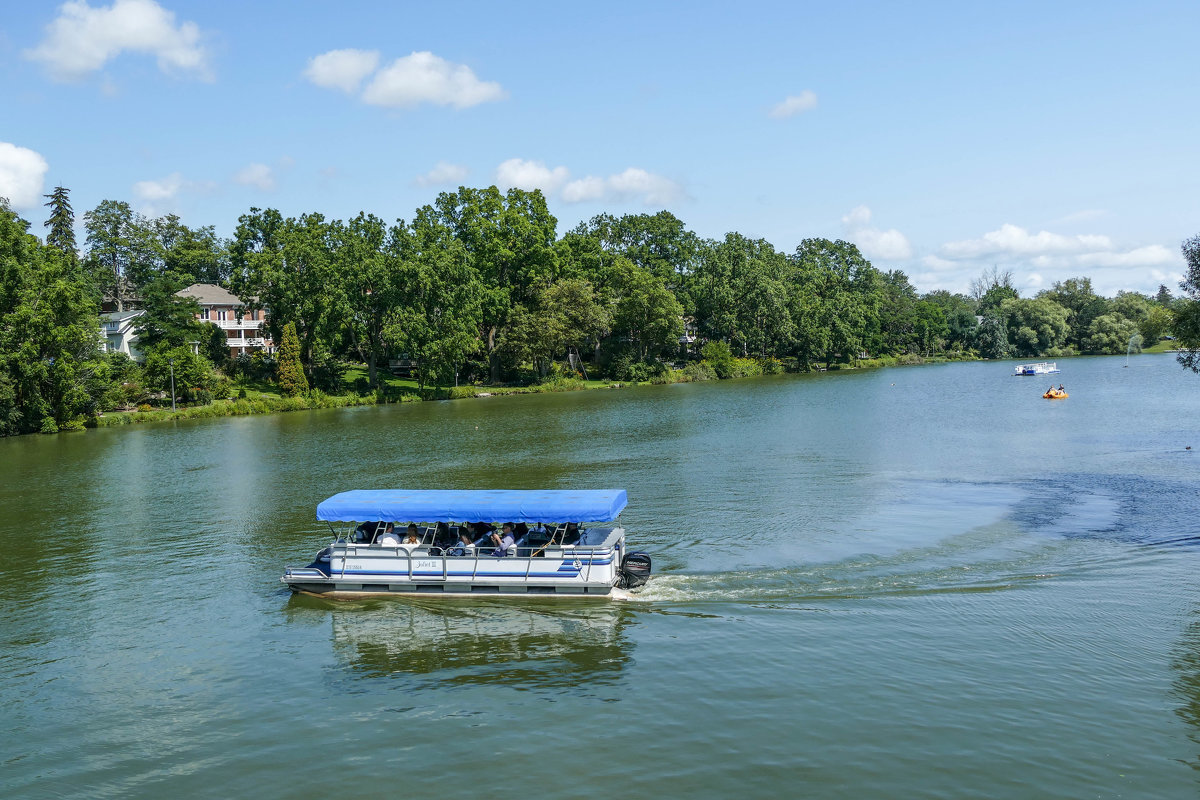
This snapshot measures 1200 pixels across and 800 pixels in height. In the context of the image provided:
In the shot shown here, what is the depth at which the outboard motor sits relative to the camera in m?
25.0

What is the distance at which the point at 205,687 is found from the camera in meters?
20.1

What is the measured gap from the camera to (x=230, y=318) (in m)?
124

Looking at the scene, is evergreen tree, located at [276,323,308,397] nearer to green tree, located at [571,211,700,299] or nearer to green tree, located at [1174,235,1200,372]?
green tree, located at [571,211,700,299]

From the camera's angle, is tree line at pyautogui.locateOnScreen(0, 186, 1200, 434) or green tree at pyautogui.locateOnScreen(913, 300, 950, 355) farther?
green tree at pyautogui.locateOnScreen(913, 300, 950, 355)

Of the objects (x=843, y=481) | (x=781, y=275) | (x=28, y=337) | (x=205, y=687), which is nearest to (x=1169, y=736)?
(x=205, y=687)

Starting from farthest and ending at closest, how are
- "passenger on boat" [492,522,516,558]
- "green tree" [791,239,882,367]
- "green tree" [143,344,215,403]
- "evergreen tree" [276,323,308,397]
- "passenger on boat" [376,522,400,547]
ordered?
1. "green tree" [791,239,882,367]
2. "evergreen tree" [276,323,308,397]
3. "green tree" [143,344,215,403]
4. "passenger on boat" [376,522,400,547]
5. "passenger on boat" [492,522,516,558]

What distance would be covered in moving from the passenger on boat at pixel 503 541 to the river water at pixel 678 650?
5.11 feet

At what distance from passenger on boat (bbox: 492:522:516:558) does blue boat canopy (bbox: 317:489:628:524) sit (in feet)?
2.60

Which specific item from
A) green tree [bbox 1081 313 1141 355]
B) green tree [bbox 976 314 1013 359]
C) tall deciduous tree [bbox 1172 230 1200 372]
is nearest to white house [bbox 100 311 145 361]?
tall deciduous tree [bbox 1172 230 1200 372]

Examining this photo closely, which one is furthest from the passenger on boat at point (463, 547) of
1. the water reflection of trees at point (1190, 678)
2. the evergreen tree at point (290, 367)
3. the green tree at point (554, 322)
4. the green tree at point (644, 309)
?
the green tree at point (644, 309)

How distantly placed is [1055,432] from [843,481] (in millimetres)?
23664

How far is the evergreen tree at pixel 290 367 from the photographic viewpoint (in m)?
98.9

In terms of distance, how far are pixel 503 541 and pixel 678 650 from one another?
6864 millimetres

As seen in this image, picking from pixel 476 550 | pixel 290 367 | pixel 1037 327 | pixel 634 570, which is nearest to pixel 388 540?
pixel 476 550
